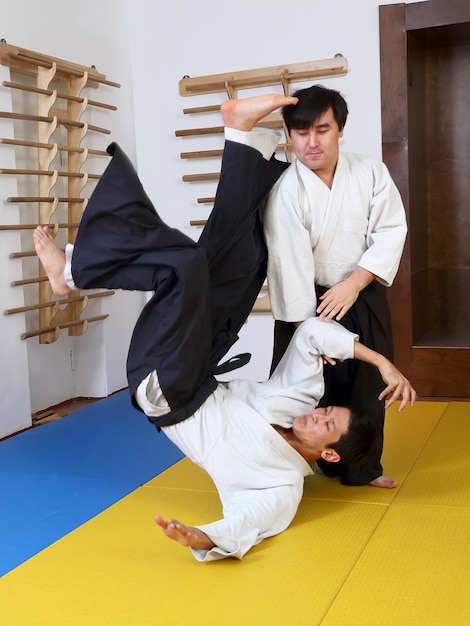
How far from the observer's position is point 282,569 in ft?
7.15

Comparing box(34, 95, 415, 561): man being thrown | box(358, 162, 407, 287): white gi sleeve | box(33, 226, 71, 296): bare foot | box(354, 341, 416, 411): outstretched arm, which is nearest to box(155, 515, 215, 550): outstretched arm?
box(34, 95, 415, 561): man being thrown

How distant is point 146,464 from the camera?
3385 millimetres

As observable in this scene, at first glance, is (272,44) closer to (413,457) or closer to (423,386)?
(423,386)

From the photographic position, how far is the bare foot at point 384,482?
9.43 ft

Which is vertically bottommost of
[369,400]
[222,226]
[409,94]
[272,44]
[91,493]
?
[91,493]

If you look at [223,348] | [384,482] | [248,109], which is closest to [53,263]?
[223,348]

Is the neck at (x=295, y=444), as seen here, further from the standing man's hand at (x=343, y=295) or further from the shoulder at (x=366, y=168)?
the shoulder at (x=366, y=168)

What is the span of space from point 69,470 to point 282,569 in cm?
141

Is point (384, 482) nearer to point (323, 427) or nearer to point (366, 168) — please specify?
point (323, 427)

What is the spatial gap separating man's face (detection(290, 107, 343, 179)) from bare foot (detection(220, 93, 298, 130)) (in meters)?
0.13

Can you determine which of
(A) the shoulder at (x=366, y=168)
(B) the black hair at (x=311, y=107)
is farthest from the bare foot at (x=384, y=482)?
(B) the black hair at (x=311, y=107)

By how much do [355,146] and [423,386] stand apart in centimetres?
147

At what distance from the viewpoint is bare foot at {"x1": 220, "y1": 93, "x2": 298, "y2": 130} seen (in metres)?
2.52

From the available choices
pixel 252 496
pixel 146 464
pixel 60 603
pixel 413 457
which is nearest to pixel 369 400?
pixel 413 457
